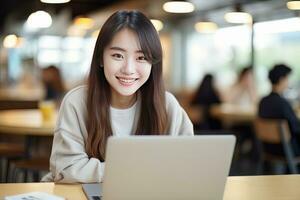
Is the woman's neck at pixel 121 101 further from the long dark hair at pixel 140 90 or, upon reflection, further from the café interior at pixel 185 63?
the café interior at pixel 185 63

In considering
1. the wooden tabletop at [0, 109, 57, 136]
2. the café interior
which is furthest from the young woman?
the wooden tabletop at [0, 109, 57, 136]

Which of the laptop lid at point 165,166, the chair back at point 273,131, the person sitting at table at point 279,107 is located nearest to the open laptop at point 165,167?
the laptop lid at point 165,166

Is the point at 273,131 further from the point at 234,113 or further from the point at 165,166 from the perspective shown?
the point at 165,166

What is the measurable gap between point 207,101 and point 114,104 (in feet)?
16.9

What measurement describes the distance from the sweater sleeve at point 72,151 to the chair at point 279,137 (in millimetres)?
2729

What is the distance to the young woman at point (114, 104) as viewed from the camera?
1.77 m

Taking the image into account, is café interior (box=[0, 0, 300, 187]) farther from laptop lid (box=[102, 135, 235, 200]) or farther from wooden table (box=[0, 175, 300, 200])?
laptop lid (box=[102, 135, 235, 200])

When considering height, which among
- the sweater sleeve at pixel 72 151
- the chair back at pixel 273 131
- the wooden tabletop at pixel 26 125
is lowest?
the chair back at pixel 273 131

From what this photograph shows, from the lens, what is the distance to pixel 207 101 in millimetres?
7027

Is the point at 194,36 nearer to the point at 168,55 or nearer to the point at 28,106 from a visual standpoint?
the point at 168,55

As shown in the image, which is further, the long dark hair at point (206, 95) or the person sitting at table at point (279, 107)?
the long dark hair at point (206, 95)

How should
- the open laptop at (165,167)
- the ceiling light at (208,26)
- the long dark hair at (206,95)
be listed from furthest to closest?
the ceiling light at (208,26) < the long dark hair at (206,95) < the open laptop at (165,167)

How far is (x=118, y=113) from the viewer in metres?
1.93

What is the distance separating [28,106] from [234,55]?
18.6 ft
